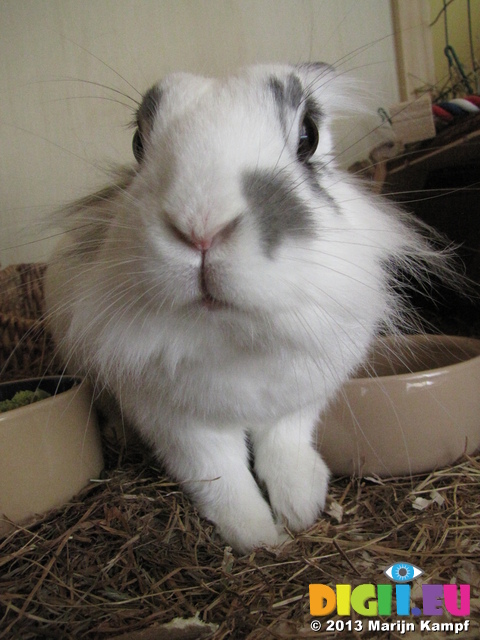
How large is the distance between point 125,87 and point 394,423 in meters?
1.94

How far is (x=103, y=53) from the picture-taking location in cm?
216

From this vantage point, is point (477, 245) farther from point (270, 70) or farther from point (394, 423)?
point (270, 70)

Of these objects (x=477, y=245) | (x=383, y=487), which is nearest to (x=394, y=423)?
(x=383, y=487)

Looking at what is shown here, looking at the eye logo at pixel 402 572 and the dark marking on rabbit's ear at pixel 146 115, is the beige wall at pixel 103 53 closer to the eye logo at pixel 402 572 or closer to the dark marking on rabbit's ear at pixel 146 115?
the dark marking on rabbit's ear at pixel 146 115

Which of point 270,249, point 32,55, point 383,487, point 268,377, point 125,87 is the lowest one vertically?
point 383,487

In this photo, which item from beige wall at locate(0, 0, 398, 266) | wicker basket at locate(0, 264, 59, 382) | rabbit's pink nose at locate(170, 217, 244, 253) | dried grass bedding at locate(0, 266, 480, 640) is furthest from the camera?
beige wall at locate(0, 0, 398, 266)

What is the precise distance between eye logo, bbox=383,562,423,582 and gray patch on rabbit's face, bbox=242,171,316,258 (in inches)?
24.2

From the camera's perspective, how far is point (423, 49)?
2.36 metres

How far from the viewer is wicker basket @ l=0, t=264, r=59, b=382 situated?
1633 mm

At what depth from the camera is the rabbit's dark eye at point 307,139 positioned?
3.17 feet

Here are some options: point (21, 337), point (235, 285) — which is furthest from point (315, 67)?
point (21, 337)

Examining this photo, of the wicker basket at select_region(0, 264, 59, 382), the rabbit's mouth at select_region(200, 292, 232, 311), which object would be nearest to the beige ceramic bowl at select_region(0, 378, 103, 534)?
the rabbit's mouth at select_region(200, 292, 232, 311)

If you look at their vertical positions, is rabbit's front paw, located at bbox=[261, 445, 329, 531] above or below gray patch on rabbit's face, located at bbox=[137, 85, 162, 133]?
below

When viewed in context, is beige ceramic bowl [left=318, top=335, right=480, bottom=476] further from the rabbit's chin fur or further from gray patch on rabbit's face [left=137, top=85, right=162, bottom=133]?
gray patch on rabbit's face [left=137, top=85, right=162, bottom=133]
